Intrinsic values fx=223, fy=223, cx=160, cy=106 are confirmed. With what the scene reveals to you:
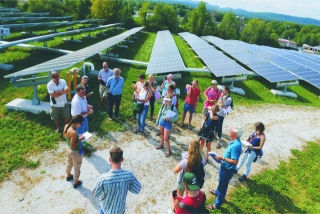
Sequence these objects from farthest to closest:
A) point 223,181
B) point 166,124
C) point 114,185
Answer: point 166,124, point 223,181, point 114,185

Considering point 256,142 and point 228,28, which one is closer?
point 256,142

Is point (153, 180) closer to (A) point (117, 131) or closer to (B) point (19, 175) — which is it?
(A) point (117, 131)

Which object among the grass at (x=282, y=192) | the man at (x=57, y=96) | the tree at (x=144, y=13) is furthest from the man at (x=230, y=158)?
the tree at (x=144, y=13)

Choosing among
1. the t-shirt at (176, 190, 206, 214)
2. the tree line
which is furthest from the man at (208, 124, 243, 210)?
the tree line

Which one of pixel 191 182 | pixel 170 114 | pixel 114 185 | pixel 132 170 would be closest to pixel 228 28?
pixel 170 114

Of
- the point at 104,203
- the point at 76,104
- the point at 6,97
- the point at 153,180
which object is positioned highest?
the point at 76,104

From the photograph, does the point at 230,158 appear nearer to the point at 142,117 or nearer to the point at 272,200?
the point at 272,200

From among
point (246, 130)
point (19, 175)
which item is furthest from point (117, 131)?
point (246, 130)
